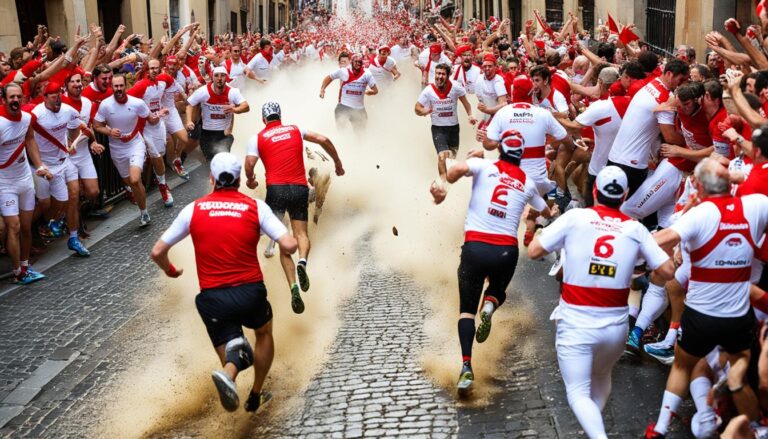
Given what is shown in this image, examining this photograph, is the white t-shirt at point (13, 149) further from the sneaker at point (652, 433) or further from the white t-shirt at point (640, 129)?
the sneaker at point (652, 433)

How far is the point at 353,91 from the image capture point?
1655 cm

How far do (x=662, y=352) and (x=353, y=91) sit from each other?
33.4 feet

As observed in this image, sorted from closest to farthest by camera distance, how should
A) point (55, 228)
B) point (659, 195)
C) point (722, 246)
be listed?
point (722, 246) < point (659, 195) < point (55, 228)

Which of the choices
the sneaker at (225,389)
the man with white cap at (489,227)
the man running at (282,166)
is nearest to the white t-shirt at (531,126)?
the man running at (282,166)

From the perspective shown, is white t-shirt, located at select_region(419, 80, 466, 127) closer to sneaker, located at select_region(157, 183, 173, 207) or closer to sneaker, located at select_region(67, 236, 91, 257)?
sneaker, located at select_region(157, 183, 173, 207)

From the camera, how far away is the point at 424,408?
6594 millimetres

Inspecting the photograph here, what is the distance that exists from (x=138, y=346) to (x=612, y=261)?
439cm

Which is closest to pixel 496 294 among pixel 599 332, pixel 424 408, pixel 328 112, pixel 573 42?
pixel 424 408

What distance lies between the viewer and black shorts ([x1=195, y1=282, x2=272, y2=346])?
637cm

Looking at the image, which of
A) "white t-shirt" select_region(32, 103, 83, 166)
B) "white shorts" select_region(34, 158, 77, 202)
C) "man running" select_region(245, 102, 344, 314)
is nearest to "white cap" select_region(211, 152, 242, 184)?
"man running" select_region(245, 102, 344, 314)

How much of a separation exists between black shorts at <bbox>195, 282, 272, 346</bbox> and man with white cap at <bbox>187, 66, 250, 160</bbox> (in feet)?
24.3

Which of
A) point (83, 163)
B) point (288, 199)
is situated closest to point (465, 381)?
point (288, 199)

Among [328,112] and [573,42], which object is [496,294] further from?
[328,112]

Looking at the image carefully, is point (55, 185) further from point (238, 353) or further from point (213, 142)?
point (238, 353)
